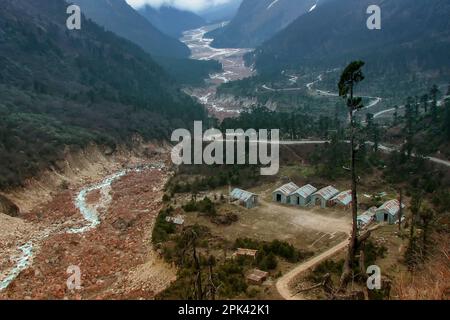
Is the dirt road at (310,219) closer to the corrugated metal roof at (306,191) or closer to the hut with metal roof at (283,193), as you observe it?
the hut with metal roof at (283,193)

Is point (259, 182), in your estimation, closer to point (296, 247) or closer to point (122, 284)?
point (296, 247)

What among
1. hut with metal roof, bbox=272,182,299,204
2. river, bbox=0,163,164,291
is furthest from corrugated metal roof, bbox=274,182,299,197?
river, bbox=0,163,164,291

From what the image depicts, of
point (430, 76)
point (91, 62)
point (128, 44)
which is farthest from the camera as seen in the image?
point (128, 44)

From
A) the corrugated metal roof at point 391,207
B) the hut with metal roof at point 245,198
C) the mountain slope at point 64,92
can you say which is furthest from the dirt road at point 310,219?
the mountain slope at point 64,92
